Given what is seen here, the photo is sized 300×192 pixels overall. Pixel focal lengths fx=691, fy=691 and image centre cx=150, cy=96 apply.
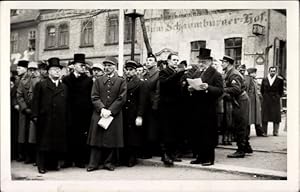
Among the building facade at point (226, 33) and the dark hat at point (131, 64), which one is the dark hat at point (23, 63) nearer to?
the dark hat at point (131, 64)

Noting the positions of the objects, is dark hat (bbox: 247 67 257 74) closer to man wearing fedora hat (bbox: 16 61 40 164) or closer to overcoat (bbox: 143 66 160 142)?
overcoat (bbox: 143 66 160 142)

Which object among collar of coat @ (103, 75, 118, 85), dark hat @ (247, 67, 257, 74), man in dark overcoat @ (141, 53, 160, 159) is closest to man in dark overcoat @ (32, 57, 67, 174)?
collar of coat @ (103, 75, 118, 85)

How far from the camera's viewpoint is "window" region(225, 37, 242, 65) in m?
3.47

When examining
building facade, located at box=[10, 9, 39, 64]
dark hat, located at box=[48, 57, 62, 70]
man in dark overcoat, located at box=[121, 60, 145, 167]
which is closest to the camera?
building facade, located at box=[10, 9, 39, 64]

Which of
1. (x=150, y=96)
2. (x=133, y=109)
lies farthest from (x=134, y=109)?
(x=150, y=96)

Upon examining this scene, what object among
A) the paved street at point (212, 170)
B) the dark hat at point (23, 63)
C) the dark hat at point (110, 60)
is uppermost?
the dark hat at point (110, 60)

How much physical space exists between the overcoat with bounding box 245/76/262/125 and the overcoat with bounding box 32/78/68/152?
96 cm

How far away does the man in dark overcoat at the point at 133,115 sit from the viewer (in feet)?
11.9

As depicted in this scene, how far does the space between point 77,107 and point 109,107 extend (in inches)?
7.0

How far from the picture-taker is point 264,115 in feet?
11.6

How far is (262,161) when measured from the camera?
3498 millimetres

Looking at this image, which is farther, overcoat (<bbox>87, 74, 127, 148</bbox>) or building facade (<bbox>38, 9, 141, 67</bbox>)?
overcoat (<bbox>87, 74, 127, 148</bbox>)

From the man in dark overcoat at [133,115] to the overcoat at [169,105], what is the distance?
0.37 ft

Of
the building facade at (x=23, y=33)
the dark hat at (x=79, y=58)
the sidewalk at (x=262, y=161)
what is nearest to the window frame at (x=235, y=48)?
the sidewalk at (x=262, y=161)
